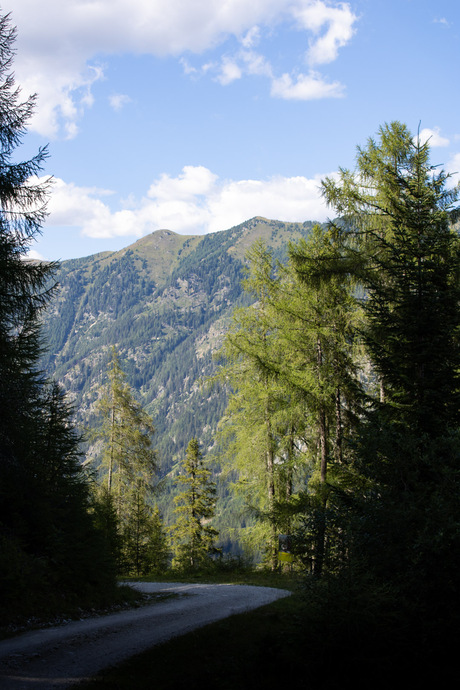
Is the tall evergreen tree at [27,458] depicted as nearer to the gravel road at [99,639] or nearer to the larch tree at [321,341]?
the gravel road at [99,639]

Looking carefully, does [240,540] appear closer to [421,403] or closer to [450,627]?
[421,403]

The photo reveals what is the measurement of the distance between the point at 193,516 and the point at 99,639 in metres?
23.0

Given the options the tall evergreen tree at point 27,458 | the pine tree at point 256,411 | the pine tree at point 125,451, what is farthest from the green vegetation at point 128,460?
the tall evergreen tree at point 27,458

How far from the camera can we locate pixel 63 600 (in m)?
12.1

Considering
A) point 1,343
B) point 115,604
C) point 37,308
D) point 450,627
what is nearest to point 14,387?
point 1,343

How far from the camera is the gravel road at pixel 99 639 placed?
7402 mm

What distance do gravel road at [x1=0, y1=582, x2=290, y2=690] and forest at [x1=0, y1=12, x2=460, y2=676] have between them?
169cm

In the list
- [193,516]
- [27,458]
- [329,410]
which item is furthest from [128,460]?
[27,458]

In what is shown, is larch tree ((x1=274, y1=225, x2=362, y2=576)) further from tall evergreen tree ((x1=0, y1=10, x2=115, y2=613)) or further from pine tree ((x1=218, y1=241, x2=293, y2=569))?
tall evergreen tree ((x1=0, y1=10, x2=115, y2=613))

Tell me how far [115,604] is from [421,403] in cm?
978

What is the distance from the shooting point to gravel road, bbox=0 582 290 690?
7402mm

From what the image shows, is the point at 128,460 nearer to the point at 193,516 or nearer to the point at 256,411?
the point at 193,516

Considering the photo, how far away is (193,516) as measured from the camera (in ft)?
104

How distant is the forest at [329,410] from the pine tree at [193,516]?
9.60 metres
